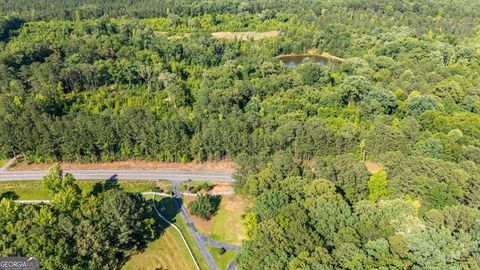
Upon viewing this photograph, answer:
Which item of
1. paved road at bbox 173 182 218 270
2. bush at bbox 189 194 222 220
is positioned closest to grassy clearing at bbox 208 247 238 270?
paved road at bbox 173 182 218 270

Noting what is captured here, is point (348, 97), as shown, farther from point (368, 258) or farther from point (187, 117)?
point (368, 258)

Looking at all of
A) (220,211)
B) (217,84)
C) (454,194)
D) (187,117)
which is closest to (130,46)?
(217,84)

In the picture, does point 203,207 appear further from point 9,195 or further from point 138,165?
point 9,195

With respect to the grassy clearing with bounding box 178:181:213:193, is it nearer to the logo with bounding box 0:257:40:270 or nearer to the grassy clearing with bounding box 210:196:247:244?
the grassy clearing with bounding box 210:196:247:244

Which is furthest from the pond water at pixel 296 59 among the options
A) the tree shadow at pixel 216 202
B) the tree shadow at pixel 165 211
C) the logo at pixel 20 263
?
the logo at pixel 20 263

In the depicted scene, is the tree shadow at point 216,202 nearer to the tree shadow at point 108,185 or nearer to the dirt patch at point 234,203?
the dirt patch at point 234,203

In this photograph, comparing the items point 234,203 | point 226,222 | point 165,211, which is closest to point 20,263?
point 165,211
